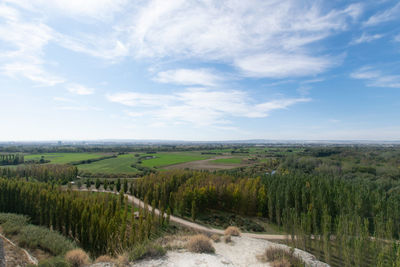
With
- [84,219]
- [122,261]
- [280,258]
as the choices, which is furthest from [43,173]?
[280,258]

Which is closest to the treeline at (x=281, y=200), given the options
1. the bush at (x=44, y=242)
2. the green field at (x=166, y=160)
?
the bush at (x=44, y=242)

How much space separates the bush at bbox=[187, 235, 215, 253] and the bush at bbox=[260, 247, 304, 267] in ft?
14.6

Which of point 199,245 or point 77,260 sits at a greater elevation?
point 199,245

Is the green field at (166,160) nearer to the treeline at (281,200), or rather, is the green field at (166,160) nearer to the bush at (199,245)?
the treeline at (281,200)

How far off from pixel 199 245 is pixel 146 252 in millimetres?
4351

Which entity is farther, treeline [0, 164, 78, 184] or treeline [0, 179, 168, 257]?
treeline [0, 164, 78, 184]

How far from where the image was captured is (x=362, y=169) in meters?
83.4

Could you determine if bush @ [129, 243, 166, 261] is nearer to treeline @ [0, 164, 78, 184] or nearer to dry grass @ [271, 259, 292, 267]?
dry grass @ [271, 259, 292, 267]

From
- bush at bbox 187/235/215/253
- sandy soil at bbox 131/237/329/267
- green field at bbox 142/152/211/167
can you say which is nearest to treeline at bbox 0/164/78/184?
green field at bbox 142/152/211/167

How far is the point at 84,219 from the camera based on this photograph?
30.3m

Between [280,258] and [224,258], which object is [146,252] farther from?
[280,258]

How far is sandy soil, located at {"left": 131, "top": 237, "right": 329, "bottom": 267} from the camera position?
14438 mm

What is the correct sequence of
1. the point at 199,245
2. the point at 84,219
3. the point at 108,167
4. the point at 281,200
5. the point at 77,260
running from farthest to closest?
the point at 108,167, the point at 281,200, the point at 84,219, the point at 199,245, the point at 77,260

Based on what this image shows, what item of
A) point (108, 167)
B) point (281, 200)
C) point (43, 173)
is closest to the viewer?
point (281, 200)
